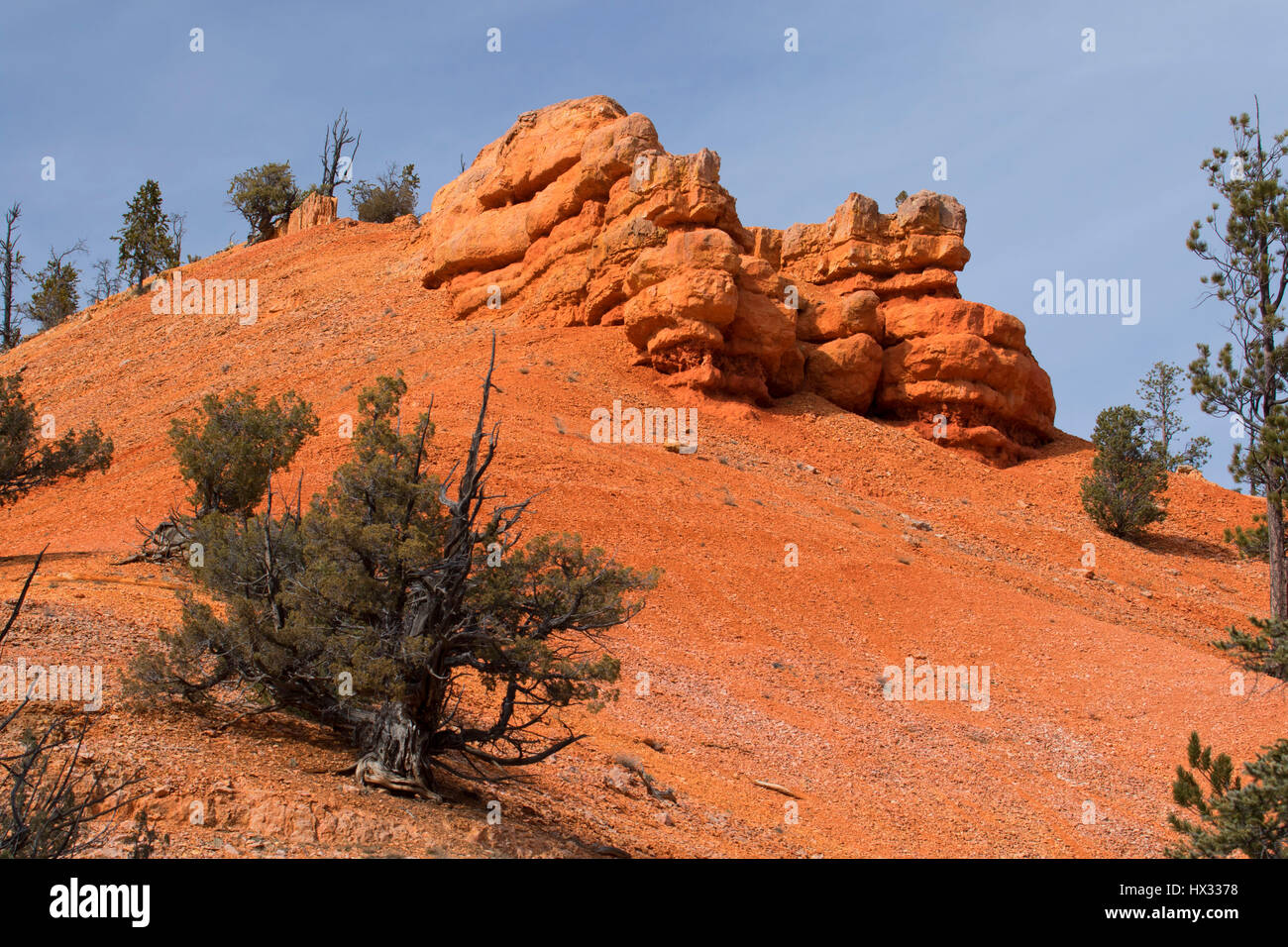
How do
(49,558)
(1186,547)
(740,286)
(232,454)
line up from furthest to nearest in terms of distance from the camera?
(740,286)
(1186,547)
(49,558)
(232,454)

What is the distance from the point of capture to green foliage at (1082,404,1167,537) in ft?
85.8

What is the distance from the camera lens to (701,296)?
87.7 feet

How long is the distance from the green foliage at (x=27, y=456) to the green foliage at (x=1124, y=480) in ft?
72.3

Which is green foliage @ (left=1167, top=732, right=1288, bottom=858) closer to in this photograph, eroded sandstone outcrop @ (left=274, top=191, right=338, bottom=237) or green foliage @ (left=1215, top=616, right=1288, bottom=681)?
green foliage @ (left=1215, top=616, right=1288, bottom=681)

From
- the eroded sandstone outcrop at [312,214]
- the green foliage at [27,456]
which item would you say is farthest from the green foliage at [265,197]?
the green foliage at [27,456]

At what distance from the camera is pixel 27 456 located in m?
16.8

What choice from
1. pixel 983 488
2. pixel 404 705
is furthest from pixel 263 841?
pixel 983 488

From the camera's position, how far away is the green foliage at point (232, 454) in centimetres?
1505

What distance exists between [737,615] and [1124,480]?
1473cm

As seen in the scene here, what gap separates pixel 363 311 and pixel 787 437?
47.0 feet

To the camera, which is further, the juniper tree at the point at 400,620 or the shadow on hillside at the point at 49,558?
the shadow on hillside at the point at 49,558

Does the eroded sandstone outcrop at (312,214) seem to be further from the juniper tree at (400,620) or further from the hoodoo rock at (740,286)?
the juniper tree at (400,620)

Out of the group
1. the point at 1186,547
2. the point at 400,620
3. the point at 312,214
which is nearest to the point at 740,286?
the point at 1186,547

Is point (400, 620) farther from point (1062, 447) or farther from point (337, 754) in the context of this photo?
point (1062, 447)
